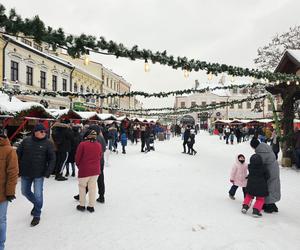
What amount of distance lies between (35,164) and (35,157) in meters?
0.12

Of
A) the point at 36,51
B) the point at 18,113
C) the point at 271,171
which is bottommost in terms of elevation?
the point at 271,171

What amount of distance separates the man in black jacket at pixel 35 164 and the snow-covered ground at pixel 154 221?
1.49 ft

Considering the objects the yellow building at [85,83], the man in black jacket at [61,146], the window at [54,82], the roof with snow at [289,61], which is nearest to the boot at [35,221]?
the man in black jacket at [61,146]

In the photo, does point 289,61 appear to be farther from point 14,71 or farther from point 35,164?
point 14,71

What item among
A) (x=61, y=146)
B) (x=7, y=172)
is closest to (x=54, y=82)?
(x=61, y=146)

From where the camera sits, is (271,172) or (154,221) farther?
(271,172)

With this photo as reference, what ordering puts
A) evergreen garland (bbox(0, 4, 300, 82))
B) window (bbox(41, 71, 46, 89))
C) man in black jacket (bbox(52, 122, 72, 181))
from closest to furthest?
evergreen garland (bbox(0, 4, 300, 82)), man in black jacket (bbox(52, 122, 72, 181)), window (bbox(41, 71, 46, 89))

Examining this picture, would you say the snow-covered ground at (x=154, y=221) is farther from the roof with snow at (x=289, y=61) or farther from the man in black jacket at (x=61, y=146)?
the roof with snow at (x=289, y=61)

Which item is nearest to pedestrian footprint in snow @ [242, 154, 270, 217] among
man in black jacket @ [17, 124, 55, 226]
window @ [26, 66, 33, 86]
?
man in black jacket @ [17, 124, 55, 226]

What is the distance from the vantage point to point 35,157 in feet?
14.9

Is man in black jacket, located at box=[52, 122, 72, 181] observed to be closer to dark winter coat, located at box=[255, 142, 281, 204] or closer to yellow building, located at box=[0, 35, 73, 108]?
dark winter coat, located at box=[255, 142, 281, 204]

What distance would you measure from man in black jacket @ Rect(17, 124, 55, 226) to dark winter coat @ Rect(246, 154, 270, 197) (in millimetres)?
3781

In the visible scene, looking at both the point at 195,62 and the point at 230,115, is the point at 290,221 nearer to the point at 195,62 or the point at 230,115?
the point at 195,62

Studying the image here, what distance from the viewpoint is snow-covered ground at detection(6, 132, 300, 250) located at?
3953 millimetres
